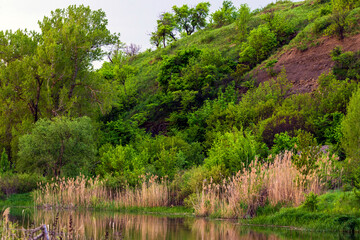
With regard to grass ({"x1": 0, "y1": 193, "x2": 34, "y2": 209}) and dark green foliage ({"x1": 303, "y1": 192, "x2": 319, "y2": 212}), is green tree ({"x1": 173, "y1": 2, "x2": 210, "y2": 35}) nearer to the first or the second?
grass ({"x1": 0, "y1": 193, "x2": 34, "y2": 209})

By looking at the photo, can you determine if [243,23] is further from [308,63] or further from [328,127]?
[328,127]

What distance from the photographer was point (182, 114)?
4472 cm

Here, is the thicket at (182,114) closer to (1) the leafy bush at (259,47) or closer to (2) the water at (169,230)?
(1) the leafy bush at (259,47)

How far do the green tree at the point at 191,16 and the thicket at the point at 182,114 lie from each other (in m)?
25.4

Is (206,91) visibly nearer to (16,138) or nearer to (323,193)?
(16,138)

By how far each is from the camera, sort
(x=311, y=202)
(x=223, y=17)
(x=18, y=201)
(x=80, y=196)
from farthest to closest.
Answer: (x=223, y=17) → (x=18, y=201) → (x=80, y=196) → (x=311, y=202)

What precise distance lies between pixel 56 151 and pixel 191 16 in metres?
62.6

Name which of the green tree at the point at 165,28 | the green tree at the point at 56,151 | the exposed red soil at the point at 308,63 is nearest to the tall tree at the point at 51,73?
the green tree at the point at 56,151

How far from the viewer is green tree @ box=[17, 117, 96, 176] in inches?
1246

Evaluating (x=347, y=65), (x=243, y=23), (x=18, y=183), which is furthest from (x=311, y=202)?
(x=243, y=23)

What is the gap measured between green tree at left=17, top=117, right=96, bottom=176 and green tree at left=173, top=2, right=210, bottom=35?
193 feet

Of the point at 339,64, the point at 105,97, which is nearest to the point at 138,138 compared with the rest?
the point at 105,97

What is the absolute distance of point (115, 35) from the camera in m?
45.4

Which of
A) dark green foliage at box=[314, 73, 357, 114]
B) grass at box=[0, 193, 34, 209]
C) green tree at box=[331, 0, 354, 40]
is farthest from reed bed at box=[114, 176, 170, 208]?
green tree at box=[331, 0, 354, 40]
